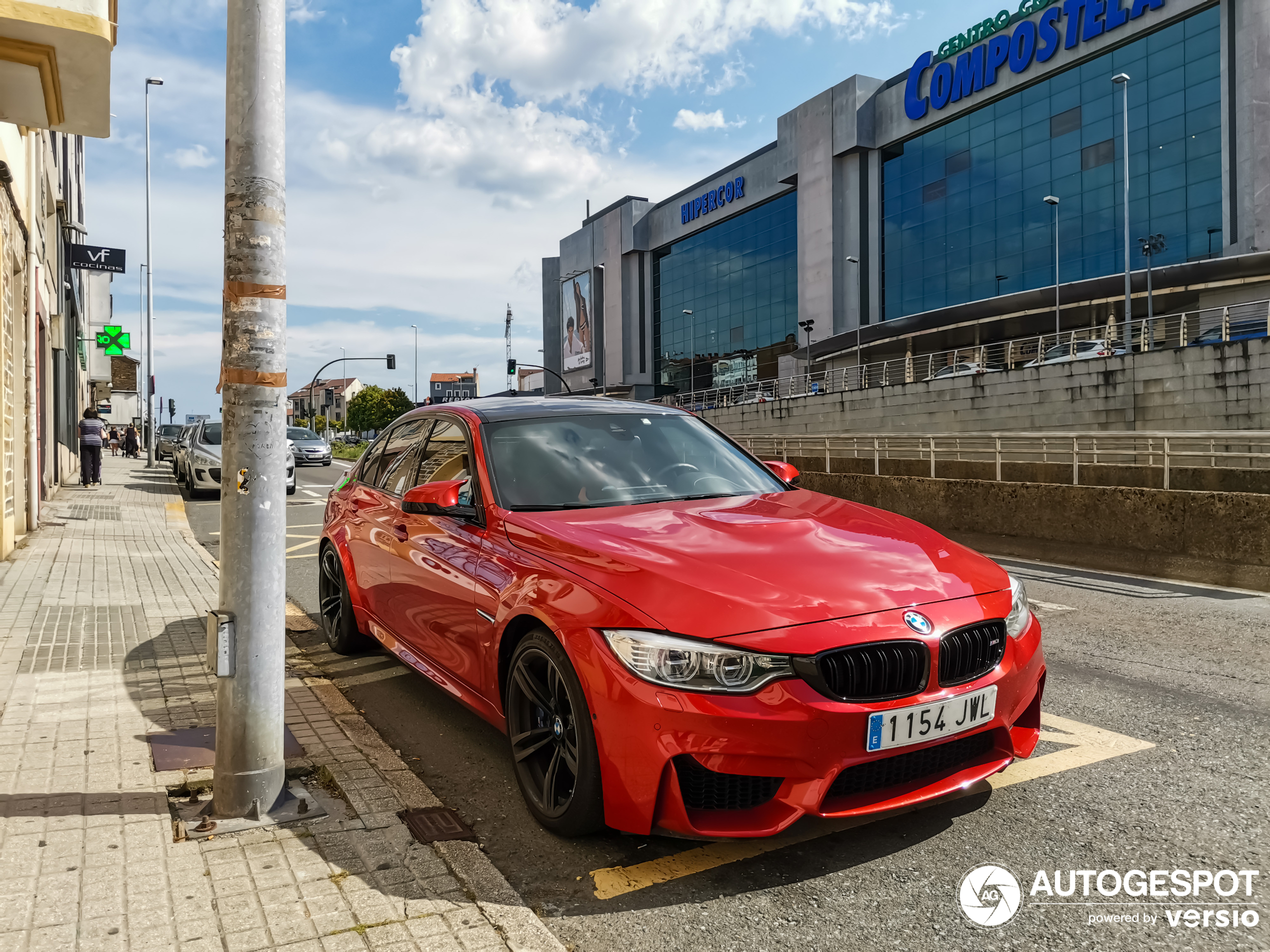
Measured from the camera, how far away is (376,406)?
12394 centimetres

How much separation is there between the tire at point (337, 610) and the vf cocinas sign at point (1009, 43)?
48117 mm

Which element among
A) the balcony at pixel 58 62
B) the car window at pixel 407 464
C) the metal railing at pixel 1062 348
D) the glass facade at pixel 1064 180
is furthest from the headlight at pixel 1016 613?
the glass facade at pixel 1064 180

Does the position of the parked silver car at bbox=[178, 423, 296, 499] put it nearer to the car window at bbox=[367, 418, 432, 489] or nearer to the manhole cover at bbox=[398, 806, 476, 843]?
the car window at bbox=[367, 418, 432, 489]

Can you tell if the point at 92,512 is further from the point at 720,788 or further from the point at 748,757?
the point at 748,757

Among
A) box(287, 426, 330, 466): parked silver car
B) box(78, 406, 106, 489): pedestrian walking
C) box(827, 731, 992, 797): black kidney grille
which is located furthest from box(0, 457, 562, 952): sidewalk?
box(287, 426, 330, 466): parked silver car

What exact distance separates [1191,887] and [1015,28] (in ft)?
177

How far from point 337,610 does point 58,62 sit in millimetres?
4959

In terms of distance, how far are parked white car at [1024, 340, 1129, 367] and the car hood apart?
2649cm

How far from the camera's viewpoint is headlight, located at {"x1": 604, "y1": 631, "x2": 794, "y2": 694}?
2.75m

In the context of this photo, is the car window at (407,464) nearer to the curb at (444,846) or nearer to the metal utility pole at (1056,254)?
the curb at (444,846)

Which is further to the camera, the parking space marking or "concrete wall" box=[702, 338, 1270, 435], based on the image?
"concrete wall" box=[702, 338, 1270, 435]

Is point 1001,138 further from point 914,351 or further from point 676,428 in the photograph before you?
point 676,428

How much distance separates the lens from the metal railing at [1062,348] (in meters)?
26.2

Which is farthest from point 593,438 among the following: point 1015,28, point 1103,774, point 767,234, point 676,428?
point 767,234
